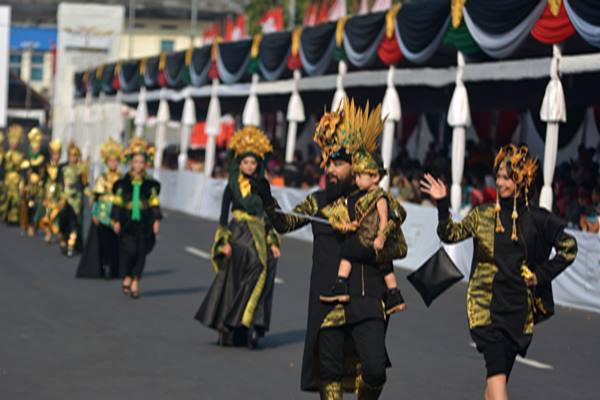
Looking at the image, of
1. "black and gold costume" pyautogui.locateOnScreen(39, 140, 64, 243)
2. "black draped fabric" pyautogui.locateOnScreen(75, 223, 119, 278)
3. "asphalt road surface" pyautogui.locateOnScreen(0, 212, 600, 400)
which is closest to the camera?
"asphalt road surface" pyautogui.locateOnScreen(0, 212, 600, 400)

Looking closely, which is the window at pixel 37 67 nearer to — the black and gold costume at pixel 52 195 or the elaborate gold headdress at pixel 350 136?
the black and gold costume at pixel 52 195

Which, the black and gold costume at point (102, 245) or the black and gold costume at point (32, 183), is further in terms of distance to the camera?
the black and gold costume at point (32, 183)

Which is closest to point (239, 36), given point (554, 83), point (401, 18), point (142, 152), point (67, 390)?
point (401, 18)

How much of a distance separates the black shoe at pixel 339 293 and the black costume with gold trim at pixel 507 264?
0.65m

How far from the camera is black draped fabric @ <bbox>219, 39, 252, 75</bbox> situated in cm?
3522

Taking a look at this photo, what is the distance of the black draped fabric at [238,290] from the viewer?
42.3 feet

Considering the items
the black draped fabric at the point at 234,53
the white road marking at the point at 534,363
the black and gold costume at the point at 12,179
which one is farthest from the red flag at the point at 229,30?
the white road marking at the point at 534,363

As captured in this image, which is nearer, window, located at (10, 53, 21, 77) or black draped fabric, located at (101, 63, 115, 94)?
black draped fabric, located at (101, 63, 115, 94)

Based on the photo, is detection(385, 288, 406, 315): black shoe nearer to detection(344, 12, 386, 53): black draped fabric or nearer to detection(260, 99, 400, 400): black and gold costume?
detection(260, 99, 400, 400): black and gold costume

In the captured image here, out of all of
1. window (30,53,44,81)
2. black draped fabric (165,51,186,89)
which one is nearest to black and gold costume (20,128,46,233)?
black draped fabric (165,51,186,89)

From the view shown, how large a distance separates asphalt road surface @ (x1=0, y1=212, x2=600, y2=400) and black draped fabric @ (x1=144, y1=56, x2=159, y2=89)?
2577cm

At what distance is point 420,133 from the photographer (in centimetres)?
3731

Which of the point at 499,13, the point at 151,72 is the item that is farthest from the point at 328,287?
the point at 151,72

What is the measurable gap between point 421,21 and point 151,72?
2274 centimetres
